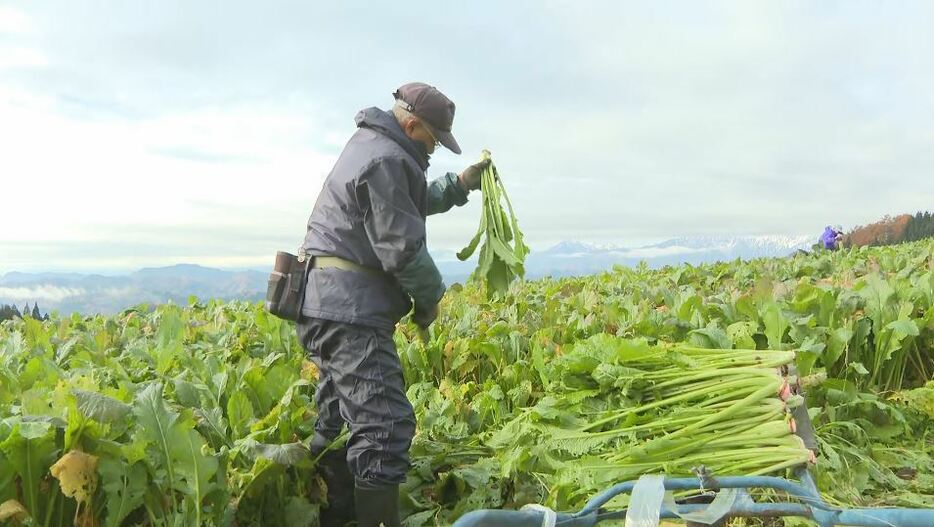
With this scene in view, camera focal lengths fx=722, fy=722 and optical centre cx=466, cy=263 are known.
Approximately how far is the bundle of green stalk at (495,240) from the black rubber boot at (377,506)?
59.6 inches

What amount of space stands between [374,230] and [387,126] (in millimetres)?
586

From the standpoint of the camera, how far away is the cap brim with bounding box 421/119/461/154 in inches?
153

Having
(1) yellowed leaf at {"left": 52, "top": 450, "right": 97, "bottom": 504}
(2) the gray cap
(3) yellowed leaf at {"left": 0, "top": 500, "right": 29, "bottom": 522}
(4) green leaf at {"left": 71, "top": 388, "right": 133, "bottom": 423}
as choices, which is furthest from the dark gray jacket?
(3) yellowed leaf at {"left": 0, "top": 500, "right": 29, "bottom": 522}

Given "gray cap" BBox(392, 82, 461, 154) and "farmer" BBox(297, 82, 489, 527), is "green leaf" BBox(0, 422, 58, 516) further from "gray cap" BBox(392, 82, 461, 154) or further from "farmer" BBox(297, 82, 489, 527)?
"gray cap" BBox(392, 82, 461, 154)

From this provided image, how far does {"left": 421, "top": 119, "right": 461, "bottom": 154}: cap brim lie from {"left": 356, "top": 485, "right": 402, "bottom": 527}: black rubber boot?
1.81 m

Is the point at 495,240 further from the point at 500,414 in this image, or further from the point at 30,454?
the point at 30,454

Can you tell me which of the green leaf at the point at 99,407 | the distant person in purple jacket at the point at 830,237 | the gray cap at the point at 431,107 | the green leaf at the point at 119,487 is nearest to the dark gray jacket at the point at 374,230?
the gray cap at the point at 431,107

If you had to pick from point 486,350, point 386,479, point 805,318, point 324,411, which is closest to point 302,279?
point 324,411

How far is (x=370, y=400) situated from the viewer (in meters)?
3.56

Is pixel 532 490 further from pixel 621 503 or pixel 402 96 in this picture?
pixel 402 96

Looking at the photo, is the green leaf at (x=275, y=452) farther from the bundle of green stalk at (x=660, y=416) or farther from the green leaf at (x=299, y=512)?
the bundle of green stalk at (x=660, y=416)

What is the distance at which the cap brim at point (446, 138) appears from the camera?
3893 millimetres

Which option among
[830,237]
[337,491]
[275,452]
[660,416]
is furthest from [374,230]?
[830,237]

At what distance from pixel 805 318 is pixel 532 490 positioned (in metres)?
2.44
